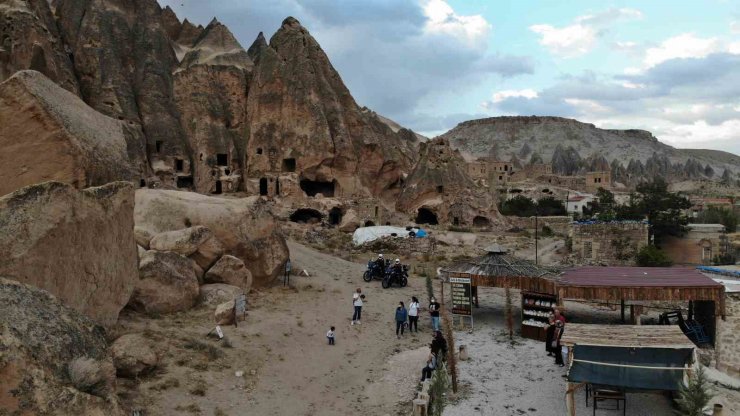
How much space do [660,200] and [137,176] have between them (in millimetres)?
31431

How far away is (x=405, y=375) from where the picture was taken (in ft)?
34.8

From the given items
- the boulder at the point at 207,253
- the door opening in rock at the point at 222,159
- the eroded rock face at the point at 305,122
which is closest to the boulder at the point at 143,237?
the boulder at the point at 207,253

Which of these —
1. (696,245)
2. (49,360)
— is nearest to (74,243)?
(49,360)

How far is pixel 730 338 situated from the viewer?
11.0 metres

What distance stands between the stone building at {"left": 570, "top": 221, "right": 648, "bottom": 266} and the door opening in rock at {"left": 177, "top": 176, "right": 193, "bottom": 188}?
24.0m

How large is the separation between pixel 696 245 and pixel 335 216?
20421 mm

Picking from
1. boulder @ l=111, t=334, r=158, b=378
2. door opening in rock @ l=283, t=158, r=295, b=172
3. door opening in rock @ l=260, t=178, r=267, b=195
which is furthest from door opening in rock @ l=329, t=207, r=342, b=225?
boulder @ l=111, t=334, r=158, b=378

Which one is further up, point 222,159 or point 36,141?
point 222,159

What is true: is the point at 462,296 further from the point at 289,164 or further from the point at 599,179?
the point at 599,179

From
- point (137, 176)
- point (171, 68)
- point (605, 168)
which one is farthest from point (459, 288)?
point (605, 168)

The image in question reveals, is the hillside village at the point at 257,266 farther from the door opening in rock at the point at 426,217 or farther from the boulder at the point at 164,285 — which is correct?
the door opening in rock at the point at 426,217

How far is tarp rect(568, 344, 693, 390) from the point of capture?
26.2ft

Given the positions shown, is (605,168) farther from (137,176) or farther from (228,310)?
(228,310)

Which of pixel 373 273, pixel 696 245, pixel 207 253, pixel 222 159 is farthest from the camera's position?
pixel 222 159
